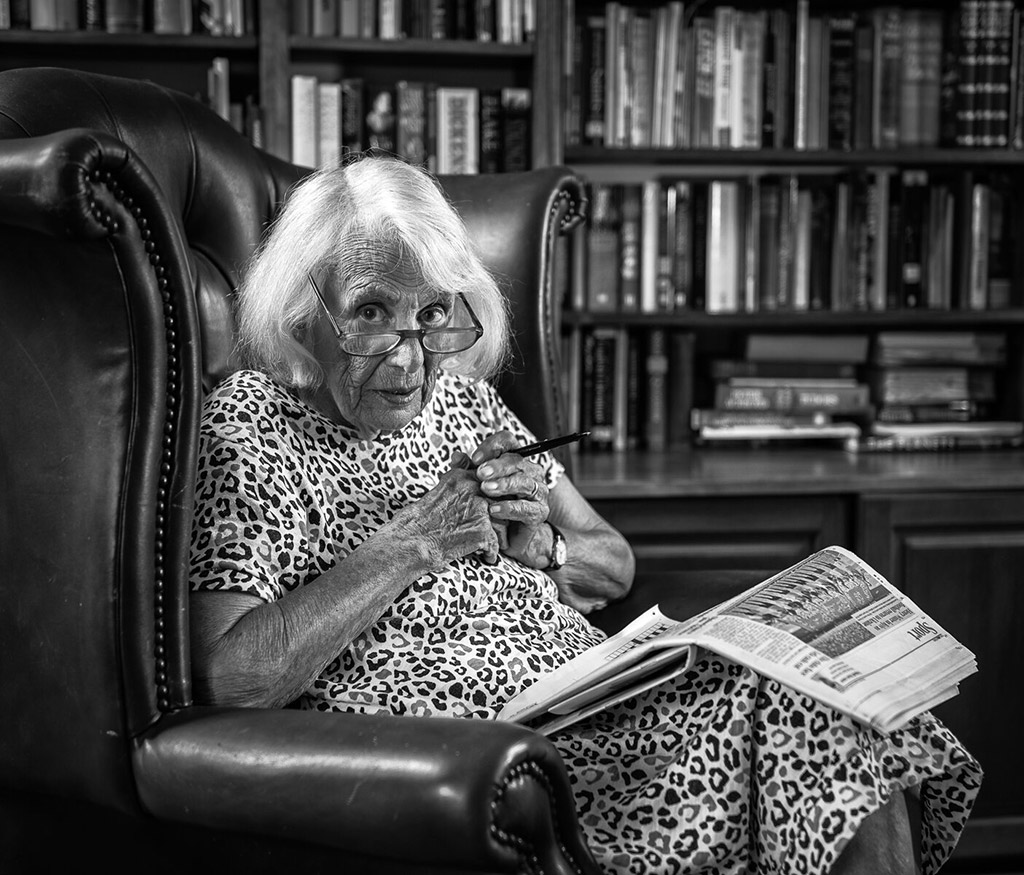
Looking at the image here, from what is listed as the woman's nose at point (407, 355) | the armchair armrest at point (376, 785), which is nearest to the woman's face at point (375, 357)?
the woman's nose at point (407, 355)

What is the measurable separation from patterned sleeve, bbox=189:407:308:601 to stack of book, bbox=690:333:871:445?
4.61ft

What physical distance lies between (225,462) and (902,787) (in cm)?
71

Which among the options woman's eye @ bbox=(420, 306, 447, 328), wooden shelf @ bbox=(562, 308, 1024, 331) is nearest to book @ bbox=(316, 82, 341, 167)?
wooden shelf @ bbox=(562, 308, 1024, 331)

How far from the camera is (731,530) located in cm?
208

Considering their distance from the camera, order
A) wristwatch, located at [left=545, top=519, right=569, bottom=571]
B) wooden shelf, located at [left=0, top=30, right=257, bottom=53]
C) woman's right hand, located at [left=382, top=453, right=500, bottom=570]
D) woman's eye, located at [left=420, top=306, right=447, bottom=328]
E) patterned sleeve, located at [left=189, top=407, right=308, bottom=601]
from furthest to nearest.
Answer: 1. wooden shelf, located at [left=0, top=30, right=257, bottom=53]
2. wristwatch, located at [left=545, top=519, right=569, bottom=571]
3. woman's eye, located at [left=420, top=306, right=447, bottom=328]
4. woman's right hand, located at [left=382, top=453, right=500, bottom=570]
5. patterned sleeve, located at [left=189, top=407, right=308, bottom=601]

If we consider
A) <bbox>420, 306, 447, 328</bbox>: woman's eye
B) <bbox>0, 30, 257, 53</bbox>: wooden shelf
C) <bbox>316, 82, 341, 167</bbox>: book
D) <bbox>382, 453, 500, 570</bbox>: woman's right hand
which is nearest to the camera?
<bbox>382, 453, 500, 570</bbox>: woman's right hand

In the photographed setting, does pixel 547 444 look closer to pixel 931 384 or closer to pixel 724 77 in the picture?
pixel 724 77

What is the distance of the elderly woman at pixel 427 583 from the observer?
105 cm

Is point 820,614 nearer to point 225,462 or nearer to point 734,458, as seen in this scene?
point 225,462

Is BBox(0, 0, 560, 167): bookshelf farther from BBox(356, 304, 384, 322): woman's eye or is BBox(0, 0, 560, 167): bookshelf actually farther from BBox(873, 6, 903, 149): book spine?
BBox(356, 304, 384, 322): woman's eye

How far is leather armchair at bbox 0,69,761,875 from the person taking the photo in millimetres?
901

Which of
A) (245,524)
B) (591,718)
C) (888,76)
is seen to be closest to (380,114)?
(888,76)

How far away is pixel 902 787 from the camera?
3.41 ft

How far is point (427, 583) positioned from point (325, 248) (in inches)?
15.5
